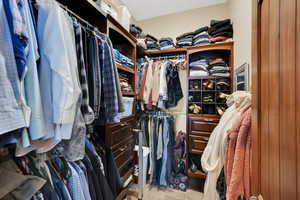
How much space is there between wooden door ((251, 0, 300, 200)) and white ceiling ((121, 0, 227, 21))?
1857mm

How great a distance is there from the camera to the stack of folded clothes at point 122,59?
144 centimetres

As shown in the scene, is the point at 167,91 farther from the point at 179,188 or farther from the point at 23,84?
the point at 23,84

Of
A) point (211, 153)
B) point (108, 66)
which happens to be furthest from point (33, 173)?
point (211, 153)

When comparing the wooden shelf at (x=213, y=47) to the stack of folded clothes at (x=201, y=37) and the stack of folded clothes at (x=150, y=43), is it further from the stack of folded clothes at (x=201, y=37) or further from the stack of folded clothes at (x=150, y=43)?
the stack of folded clothes at (x=150, y=43)

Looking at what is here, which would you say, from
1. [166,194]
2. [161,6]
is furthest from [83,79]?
[161,6]

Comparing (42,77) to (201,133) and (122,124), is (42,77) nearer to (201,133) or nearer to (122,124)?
(122,124)

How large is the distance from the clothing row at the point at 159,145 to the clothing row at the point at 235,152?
947 mm

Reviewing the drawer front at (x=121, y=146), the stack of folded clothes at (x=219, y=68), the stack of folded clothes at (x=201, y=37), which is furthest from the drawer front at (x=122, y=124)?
the stack of folded clothes at (x=201, y=37)

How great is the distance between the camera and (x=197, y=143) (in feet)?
6.72

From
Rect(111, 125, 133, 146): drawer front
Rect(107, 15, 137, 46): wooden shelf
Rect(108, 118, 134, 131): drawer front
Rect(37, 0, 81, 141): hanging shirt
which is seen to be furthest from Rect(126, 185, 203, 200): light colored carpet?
Rect(107, 15, 137, 46): wooden shelf

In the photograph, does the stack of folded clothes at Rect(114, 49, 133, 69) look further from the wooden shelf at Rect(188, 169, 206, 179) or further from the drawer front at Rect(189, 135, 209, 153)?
the wooden shelf at Rect(188, 169, 206, 179)

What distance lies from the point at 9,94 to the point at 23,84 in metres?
0.09

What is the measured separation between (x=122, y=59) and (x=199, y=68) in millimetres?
1125

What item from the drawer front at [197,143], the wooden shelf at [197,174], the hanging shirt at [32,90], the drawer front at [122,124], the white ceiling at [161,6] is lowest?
the wooden shelf at [197,174]
